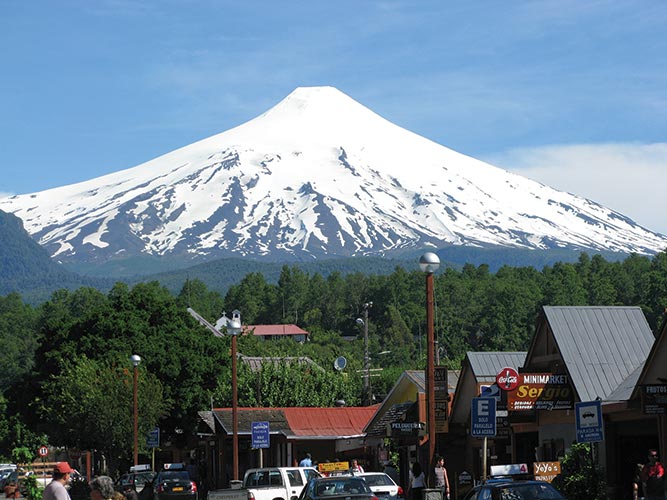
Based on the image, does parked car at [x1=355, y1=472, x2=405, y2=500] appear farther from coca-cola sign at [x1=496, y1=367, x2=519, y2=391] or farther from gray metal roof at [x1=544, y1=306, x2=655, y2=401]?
gray metal roof at [x1=544, y1=306, x2=655, y2=401]

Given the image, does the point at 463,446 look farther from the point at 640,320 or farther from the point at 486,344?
the point at 486,344

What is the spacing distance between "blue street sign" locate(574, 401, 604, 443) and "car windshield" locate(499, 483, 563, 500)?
2949mm

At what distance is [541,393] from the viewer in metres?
38.3

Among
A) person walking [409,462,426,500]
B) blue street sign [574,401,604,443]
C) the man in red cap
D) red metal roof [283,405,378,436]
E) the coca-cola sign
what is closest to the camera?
the man in red cap

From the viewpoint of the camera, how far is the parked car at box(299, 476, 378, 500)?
30.0 metres

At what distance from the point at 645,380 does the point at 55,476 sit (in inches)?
764

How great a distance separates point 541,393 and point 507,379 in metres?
1.92

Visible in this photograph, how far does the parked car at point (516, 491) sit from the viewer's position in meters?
23.7

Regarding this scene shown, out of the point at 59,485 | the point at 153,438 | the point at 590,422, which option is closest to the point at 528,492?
the point at 590,422

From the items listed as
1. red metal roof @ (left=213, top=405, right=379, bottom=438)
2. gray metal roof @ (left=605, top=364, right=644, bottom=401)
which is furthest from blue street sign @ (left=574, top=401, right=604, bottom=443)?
red metal roof @ (left=213, top=405, right=379, bottom=438)

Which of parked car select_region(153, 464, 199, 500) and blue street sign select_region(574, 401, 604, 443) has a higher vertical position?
blue street sign select_region(574, 401, 604, 443)

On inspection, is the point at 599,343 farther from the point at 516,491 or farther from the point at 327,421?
the point at 327,421

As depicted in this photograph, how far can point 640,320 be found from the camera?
42.2 m

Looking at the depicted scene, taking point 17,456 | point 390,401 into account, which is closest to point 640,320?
point 390,401
